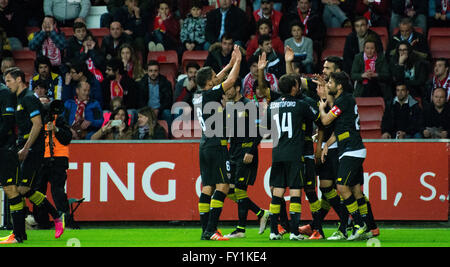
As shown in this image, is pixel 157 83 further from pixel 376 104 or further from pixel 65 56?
pixel 376 104

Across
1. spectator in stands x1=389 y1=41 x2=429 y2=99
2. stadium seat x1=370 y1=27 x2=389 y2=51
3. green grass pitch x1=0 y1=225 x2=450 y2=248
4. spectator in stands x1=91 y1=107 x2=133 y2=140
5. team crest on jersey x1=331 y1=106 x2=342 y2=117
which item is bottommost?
green grass pitch x1=0 y1=225 x2=450 y2=248

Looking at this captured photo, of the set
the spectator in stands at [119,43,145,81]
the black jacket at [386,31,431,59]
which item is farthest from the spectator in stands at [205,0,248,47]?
the black jacket at [386,31,431,59]

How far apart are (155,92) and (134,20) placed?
2.45m

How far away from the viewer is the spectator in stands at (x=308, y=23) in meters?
16.8

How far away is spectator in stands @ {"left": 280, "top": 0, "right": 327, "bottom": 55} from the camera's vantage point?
1683 cm

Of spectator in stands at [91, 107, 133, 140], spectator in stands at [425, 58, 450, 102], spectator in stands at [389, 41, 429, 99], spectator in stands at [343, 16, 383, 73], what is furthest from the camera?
spectator in stands at [343, 16, 383, 73]

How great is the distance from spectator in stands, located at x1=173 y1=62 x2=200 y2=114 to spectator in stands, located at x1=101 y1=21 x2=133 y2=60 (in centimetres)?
174

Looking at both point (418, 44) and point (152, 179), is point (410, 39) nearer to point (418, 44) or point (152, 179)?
point (418, 44)

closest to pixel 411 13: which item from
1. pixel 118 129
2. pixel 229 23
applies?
pixel 229 23

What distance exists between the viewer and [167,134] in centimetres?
1497

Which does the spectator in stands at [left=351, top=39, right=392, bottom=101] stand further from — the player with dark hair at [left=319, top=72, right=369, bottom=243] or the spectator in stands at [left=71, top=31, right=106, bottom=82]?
the spectator in stands at [left=71, top=31, right=106, bottom=82]

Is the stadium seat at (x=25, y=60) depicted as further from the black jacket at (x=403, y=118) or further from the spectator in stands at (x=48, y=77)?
the black jacket at (x=403, y=118)

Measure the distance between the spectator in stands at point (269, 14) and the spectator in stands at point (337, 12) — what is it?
3.46ft

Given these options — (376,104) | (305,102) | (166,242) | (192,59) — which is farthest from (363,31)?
(166,242)
